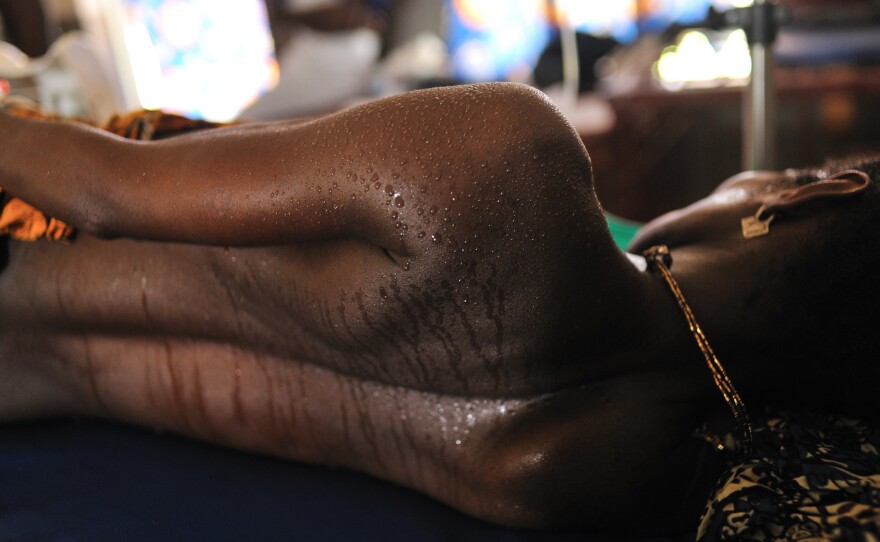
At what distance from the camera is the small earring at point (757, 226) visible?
2.45ft

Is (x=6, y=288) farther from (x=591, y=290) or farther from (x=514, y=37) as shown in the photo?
(x=514, y=37)

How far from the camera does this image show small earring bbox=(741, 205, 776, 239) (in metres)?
0.75

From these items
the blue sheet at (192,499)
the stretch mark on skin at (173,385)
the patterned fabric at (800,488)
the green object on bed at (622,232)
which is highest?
the stretch mark on skin at (173,385)

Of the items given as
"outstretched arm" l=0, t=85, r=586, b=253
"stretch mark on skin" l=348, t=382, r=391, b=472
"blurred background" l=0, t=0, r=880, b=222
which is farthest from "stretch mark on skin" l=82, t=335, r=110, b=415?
"blurred background" l=0, t=0, r=880, b=222

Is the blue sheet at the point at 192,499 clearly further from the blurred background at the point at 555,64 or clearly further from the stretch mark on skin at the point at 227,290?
the blurred background at the point at 555,64

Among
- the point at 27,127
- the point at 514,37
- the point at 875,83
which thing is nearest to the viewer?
the point at 27,127

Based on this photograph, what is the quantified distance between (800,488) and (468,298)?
0.35 metres

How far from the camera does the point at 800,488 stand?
0.65m

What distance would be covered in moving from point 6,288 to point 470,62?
143 inches

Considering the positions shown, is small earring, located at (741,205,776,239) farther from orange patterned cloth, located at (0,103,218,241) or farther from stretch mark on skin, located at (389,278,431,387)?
orange patterned cloth, located at (0,103,218,241)

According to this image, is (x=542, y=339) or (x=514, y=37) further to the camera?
(x=514, y=37)

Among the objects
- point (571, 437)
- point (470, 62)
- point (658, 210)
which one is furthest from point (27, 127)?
point (470, 62)

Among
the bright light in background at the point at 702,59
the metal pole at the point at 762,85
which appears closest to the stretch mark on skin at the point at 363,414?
the metal pole at the point at 762,85

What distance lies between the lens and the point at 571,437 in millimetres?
681
